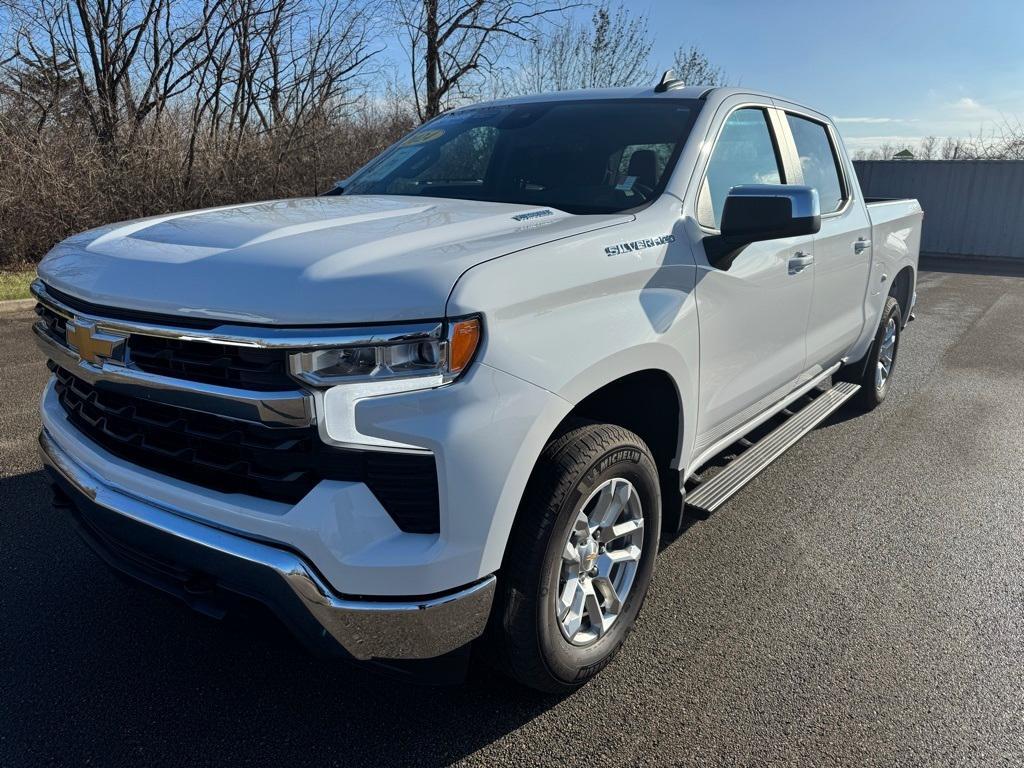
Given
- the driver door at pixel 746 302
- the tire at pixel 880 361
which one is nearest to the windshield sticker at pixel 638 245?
the driver door at pixel 746 302

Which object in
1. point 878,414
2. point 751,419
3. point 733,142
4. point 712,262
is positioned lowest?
point 878,414

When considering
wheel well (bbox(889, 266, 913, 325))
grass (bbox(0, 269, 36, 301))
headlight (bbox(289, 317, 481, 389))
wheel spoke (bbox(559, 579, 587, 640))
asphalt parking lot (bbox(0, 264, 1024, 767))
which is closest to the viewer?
headlight (bbox(289, 317, 481, 389))

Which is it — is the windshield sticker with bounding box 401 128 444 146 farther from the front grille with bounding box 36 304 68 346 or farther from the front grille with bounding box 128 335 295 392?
the front grille with bounding box 128 335 295 392

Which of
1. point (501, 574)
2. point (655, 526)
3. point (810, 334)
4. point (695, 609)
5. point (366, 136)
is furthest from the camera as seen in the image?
point (366, 136)

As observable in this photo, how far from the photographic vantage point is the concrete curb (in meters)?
8.13

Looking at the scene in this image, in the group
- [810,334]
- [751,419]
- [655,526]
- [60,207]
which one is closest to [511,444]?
[655,526]

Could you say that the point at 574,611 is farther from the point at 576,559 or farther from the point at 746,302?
the point at 746,302

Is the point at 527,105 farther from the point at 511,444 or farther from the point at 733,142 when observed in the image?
the point at 511,444

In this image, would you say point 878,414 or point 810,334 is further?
point 878,414

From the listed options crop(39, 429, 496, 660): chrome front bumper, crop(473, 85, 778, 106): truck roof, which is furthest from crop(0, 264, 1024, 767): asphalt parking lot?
A: crop(473, 85, 778, 106): truck roof

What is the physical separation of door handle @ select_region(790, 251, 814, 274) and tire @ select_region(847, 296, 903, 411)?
1.91 metres

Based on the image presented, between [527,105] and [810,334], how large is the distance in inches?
71.2

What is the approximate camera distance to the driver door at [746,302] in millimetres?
2768

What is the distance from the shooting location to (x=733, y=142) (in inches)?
125
